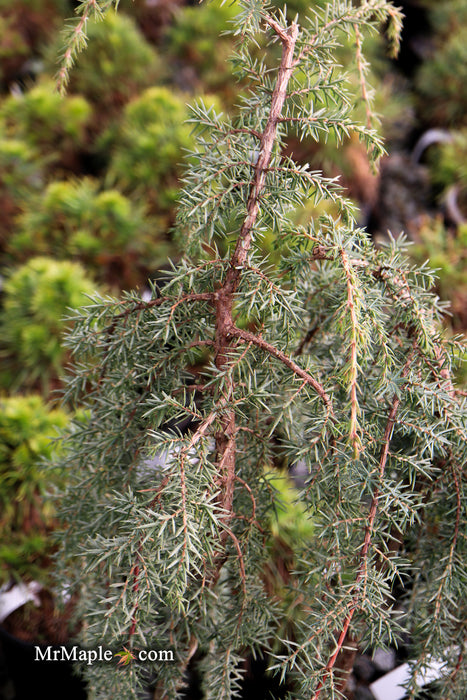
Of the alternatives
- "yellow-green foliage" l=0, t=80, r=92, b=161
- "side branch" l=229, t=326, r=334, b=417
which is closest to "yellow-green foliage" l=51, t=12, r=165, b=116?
"yellow-green foliage" l=0, t=80, r=92, b=161

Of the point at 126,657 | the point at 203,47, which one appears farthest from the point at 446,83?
the point at 126,657

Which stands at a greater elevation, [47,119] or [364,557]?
[364,557]

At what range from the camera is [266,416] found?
2.58 feet

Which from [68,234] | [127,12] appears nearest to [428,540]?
[68,234]

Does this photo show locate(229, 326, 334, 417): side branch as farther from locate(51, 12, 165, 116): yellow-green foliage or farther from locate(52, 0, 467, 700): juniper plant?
locate(51, 12, 165, 116): yellow-green foliage

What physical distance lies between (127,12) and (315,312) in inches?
119

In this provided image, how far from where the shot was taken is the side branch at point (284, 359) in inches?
25.4

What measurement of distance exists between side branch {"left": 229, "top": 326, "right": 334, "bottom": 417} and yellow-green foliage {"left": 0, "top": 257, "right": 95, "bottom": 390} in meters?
1.20

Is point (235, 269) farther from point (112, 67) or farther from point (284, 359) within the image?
point (112, 67)

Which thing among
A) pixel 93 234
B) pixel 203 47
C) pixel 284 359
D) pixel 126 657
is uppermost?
pixel 284 359

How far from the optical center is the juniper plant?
64cm

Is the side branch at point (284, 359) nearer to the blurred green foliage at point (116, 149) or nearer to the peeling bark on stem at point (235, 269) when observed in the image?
the peeling bark on stem at point (235, 269)

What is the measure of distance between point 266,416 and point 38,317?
1.29 meters

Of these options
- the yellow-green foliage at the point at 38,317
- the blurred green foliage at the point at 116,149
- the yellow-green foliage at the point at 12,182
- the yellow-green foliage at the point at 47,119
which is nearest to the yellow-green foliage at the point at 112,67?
the blurred green foliage at the point at 116,149
